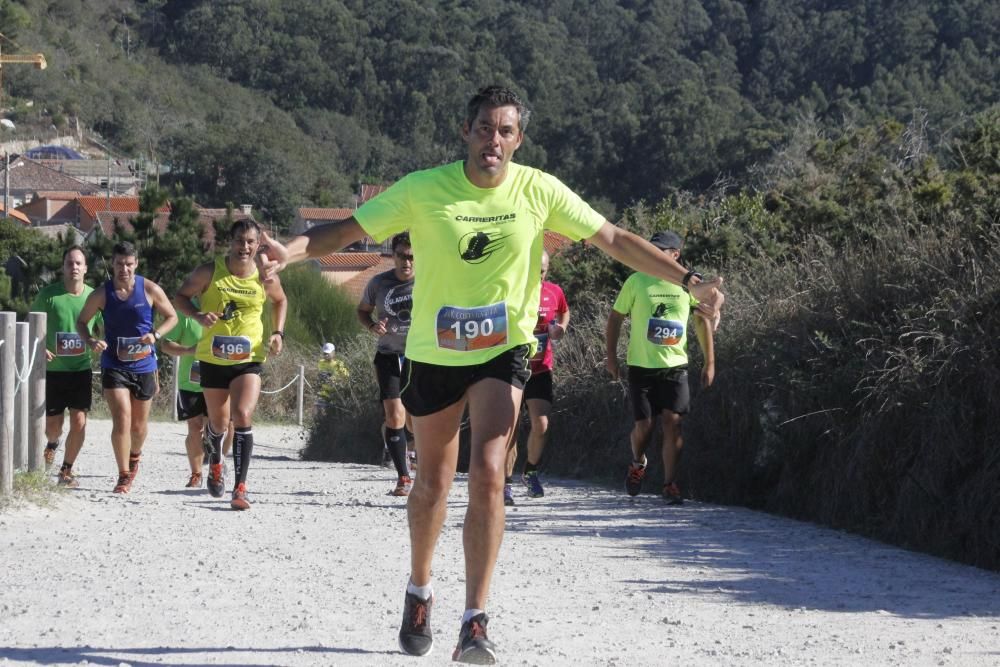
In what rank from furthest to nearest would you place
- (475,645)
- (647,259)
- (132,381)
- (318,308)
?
(318,308) → (132,381) → (647,259) → (475,645)

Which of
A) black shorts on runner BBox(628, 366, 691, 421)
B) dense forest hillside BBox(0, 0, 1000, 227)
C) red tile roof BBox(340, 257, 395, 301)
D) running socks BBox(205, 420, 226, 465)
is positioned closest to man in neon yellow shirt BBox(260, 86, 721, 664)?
running socks BBox(205, 420, 226, 465)

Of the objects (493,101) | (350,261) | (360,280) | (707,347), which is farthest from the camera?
(350,261)

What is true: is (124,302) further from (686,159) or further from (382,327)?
(686,159)

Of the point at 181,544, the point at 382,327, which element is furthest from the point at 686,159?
the point at 181,544

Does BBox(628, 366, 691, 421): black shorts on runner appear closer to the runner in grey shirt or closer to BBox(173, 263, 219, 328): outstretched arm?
the runner in grey shirt

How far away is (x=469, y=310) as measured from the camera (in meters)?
5.38

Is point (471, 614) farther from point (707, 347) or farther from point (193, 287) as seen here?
point (707, 347)

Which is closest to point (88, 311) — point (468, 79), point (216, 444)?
point (216, 444)

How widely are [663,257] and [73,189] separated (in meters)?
110

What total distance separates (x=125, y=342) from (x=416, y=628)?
603cm

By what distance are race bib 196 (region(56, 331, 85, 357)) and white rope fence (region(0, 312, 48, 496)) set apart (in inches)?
15.9

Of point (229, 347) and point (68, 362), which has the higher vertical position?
point (229, 347)

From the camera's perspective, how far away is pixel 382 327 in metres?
11.3

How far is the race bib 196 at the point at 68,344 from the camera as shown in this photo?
11.4 meters
